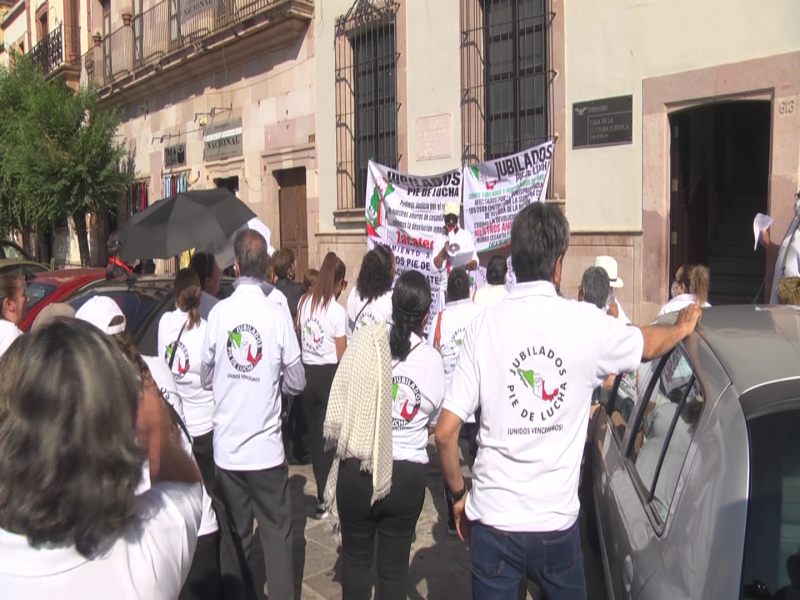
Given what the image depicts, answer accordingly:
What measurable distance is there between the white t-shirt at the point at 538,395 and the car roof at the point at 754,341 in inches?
12.7

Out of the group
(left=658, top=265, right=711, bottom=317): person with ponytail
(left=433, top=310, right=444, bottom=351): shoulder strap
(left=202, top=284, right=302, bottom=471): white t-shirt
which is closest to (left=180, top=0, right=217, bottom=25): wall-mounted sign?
(left=433, top=310, right=444, bottom=351): shoulder strap

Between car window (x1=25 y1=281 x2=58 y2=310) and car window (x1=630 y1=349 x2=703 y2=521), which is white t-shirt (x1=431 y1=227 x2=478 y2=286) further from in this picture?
car window (x1=630 y1=349 x2=703 y2=521)

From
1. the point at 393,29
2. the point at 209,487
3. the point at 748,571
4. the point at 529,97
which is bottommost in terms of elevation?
the point at 209,487

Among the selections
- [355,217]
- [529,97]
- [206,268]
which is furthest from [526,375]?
[355,217]

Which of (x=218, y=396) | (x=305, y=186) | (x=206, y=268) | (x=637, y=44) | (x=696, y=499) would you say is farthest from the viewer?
(x=305, y=186)

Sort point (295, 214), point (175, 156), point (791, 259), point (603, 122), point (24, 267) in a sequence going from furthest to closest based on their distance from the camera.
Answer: point (175, 156), point (295, 214), point (24, 267), point (603, 122), point (791, 259)

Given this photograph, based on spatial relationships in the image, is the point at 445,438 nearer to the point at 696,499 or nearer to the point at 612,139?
the point at 696,499

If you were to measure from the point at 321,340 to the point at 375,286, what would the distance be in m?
0.63

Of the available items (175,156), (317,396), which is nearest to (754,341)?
(317,396)

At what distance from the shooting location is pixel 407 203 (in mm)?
10672

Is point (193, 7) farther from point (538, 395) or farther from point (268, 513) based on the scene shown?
point (538, 395)

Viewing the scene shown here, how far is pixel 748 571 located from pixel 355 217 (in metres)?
10.6

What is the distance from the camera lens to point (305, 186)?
13.8 metres

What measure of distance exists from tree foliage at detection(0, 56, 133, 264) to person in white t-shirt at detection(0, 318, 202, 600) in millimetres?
19294
